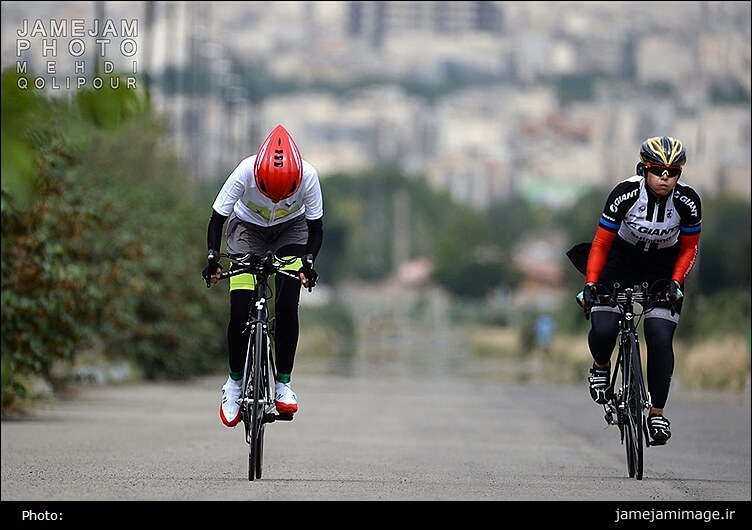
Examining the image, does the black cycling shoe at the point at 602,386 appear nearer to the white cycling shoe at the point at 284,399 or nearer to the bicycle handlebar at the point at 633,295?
the bicycle handlebar at the point at 633,295

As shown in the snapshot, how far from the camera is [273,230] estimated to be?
11.7m

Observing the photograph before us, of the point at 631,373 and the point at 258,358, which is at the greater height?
the point at 258,358

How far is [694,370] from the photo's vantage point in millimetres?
37000

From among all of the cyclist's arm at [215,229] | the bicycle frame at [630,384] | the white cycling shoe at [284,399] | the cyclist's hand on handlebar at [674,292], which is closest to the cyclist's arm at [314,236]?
the cyclist's arm at [215,229]

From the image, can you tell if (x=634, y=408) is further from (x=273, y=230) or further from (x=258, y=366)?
(x=273, y=230)

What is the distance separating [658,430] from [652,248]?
3.90ft

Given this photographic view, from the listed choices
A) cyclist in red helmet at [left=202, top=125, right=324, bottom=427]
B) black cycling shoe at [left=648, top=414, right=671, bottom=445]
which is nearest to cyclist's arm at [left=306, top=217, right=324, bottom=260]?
cyclist in red helmet at [left=202, top=125, right=324, bottom=427]

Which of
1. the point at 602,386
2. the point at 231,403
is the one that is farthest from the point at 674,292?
the point at 231,403

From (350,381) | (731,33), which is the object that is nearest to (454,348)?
(731,33)

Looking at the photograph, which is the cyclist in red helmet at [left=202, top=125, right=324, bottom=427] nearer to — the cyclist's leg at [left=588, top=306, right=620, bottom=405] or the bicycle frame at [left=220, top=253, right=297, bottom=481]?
the bicycle frame at [left=220, top=253, right=297, bottom=481]

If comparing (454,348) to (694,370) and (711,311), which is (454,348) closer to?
(711,311)

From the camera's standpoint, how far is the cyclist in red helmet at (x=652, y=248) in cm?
1177

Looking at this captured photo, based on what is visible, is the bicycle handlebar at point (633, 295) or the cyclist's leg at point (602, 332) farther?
the cyclist's leg at point (602, 332)
